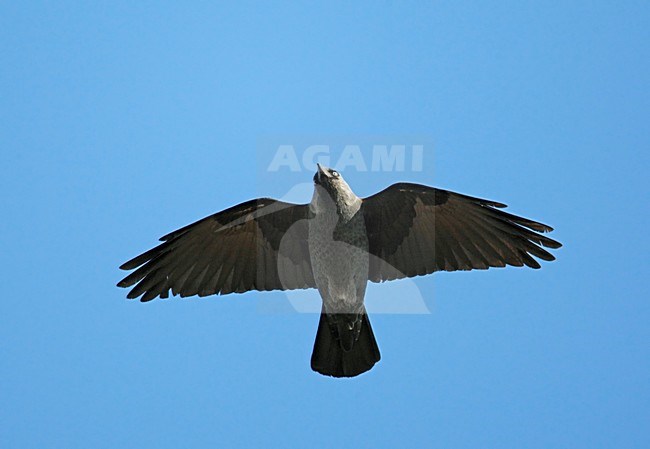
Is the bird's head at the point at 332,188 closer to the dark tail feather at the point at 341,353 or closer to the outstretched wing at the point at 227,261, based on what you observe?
the outstretched wing at the point at 227,261

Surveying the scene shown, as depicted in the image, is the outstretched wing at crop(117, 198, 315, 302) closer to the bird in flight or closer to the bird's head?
the bird in flight

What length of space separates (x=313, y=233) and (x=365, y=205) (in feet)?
2.05

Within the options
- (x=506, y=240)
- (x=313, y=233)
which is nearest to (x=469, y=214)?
(x=506, y=240)

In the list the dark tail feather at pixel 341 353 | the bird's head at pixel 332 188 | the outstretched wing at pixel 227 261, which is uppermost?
the bird's head at pixel 332 188

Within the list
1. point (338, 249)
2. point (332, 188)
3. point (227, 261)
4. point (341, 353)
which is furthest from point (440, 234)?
point (227, 261)

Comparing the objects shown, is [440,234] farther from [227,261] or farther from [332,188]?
[227,261]

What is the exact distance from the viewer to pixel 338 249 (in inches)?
338

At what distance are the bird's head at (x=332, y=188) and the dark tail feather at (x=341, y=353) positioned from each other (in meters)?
1.28

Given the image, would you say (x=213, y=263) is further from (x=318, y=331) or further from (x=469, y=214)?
(x=469, y=214)

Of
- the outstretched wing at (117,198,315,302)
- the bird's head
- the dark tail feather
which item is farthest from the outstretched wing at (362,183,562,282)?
the outstretched wing at (117,198,315,302)

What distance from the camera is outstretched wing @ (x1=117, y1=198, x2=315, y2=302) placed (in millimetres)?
9117

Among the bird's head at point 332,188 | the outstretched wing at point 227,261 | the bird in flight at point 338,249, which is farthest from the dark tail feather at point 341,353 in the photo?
the bird's head at point 332,188

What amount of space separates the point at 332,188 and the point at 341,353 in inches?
71.3

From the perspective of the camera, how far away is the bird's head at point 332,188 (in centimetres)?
856
